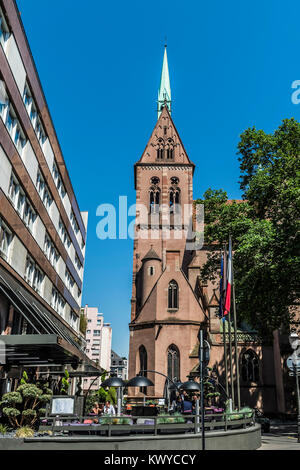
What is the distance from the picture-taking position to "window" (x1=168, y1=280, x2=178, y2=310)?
38.9 metres

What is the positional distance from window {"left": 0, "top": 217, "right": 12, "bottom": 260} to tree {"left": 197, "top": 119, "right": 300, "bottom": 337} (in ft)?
38.2

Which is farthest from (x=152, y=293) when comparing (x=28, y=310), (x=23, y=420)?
(x=23, y=420)

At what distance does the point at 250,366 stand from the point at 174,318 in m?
8.02

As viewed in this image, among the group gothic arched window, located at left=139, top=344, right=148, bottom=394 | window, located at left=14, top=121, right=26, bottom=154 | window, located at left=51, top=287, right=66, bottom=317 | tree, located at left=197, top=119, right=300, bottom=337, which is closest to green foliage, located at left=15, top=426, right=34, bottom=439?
window, located at left=14, top=121, right=26, bottom=154

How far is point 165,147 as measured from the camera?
54.1m

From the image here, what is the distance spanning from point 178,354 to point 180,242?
48.4 feet

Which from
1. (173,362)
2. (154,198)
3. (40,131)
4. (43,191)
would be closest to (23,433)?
(43,191)

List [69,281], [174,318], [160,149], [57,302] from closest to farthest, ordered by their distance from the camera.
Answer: [57,302]
[69,281]
[174,318]
[160,149]

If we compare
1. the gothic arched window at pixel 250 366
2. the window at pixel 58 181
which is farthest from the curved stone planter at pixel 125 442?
the gothic arched window at pixel 250 366

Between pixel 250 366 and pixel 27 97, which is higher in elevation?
pixel 27 97

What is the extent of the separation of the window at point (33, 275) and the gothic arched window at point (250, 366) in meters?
21.7

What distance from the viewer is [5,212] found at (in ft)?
54.7

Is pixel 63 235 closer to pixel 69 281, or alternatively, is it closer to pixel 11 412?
pixel 69 281
